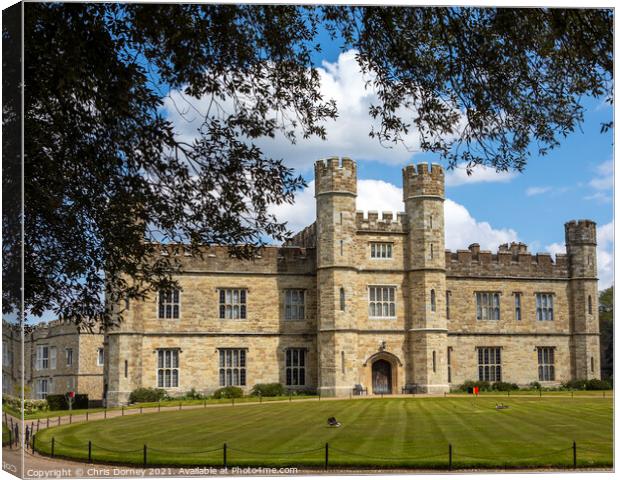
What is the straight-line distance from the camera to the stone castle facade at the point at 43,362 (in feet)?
34.7

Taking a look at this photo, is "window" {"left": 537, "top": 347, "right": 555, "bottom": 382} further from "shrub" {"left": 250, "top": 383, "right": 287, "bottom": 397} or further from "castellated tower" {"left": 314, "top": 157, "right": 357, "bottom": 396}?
"shrub" {"left": 250, "top": 383, "right": 287, "bottom": 397}

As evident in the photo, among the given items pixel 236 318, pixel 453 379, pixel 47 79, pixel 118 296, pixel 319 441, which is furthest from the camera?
pixel 453 379

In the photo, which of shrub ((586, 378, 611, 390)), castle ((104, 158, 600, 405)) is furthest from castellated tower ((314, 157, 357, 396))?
shrub ((586, 378, 611, 390))

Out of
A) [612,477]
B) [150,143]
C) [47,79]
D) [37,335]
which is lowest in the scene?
[612,477]

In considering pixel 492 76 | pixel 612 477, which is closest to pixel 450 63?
pixel 492 76

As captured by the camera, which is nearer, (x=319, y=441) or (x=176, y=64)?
(x=176, y=64)

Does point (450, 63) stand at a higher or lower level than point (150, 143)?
higher

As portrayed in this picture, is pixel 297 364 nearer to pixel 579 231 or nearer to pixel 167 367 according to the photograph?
pixel 167 367

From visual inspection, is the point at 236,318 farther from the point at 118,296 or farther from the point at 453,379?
the point at 118,296

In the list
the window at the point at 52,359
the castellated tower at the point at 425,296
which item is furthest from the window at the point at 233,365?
the window at the point at 52,359

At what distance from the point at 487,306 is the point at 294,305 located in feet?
24.8

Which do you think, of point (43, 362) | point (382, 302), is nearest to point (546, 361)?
point (382, 302)

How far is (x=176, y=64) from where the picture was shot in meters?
10.4

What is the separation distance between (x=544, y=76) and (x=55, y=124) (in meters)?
6.65
